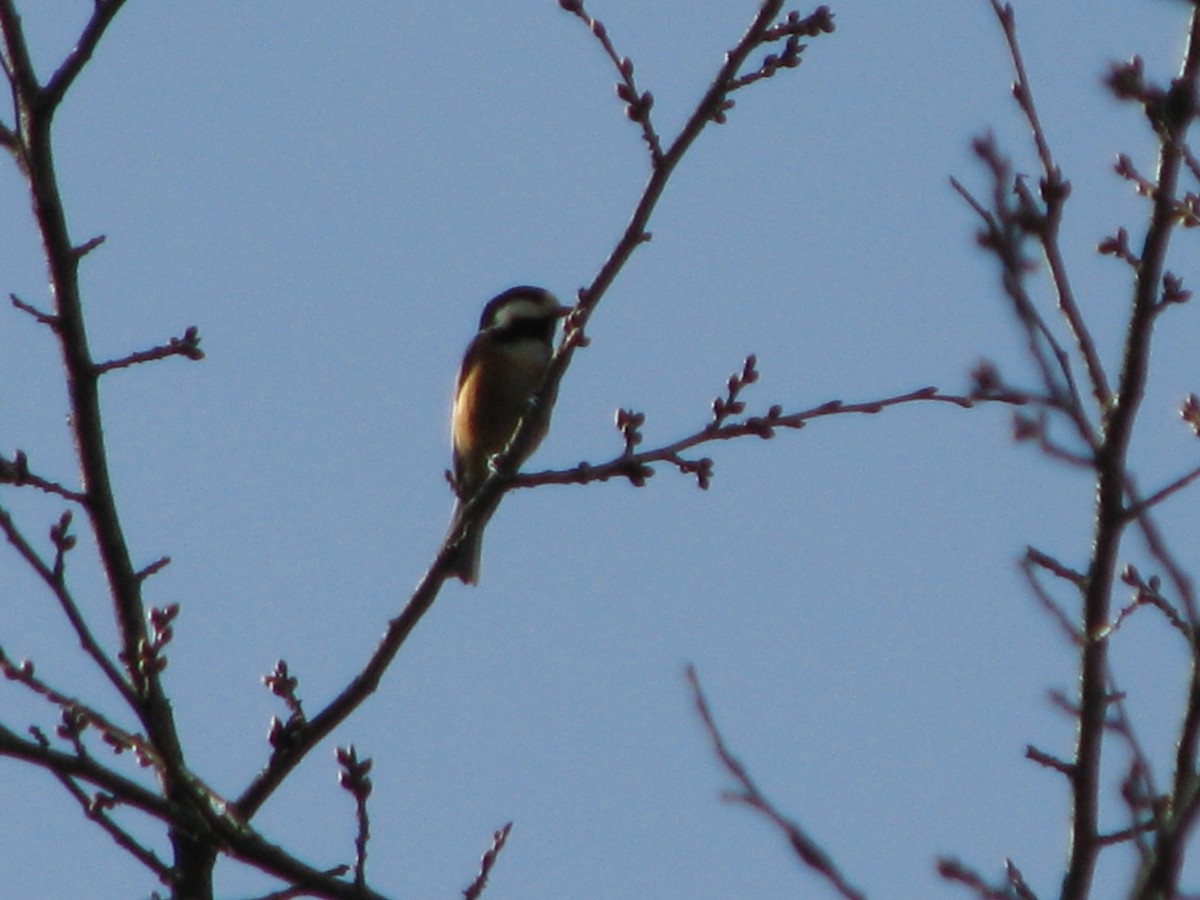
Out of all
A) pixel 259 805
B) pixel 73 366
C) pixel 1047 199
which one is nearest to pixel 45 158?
pixel 73 366

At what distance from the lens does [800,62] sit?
4137mm

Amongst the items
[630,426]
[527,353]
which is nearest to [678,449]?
[630,426]

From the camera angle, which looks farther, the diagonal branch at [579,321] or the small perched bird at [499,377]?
the small perched bird at [499,377]

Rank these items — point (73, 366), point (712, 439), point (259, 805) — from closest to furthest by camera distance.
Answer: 1. point (73, 366)
2. point (259, 805)
3. point (712, 439)

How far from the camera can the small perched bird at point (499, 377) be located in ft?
28.3

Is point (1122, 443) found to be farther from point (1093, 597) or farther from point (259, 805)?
point (259, 805)

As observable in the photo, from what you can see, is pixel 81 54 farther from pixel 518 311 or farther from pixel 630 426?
pixel 518 311

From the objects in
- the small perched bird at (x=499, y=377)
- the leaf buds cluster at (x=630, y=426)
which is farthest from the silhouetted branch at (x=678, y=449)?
the small perched bird at (x=499, y=377)

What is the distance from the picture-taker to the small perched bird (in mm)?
8633

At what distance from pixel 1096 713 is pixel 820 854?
1.35 ft

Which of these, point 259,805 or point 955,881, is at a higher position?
point 259,805

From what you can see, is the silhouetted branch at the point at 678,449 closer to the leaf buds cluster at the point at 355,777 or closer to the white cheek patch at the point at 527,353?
the leaf buds cluster at the point at 355,777

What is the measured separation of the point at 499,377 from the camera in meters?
8.74

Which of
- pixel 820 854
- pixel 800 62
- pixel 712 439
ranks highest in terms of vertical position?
pixel 800 62
